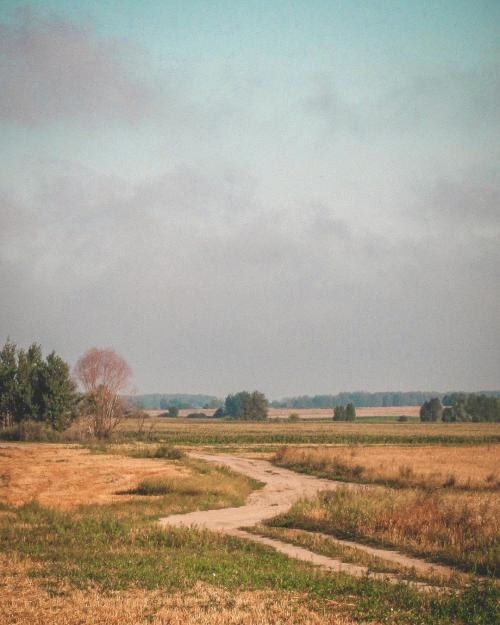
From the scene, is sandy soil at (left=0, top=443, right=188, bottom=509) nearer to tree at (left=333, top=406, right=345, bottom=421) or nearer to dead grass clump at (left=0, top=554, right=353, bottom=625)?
dead grass clump at (left=0, top=554, right=353, bottom=625)

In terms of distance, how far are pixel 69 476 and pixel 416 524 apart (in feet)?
78.4

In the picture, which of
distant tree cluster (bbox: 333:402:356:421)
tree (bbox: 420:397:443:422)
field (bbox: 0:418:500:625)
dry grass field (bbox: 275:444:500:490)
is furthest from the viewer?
distant tree cluster (bbox: 333:402:356:421)

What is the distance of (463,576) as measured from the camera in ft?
48.5

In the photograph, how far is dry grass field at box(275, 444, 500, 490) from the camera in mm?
37812

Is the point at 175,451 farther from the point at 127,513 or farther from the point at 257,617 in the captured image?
the point at 257,617

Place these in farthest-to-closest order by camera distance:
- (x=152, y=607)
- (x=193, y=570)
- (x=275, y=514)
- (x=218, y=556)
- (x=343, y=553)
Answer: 1. (x=275, y=514)
2. (x=343, y=553)
3. (x=218, y=556)
4. (x=193, y=570)
5. (x=152, y=607)

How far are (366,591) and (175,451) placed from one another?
139 ft

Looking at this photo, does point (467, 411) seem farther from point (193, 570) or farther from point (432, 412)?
point (193, 570)

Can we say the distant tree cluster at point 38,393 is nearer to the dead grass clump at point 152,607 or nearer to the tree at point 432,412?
the dead grass clump at point 152,607

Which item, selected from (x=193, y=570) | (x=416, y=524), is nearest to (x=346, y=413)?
A: (x=416, y=524)

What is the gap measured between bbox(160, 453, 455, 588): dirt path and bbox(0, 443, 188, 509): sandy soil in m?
5.83

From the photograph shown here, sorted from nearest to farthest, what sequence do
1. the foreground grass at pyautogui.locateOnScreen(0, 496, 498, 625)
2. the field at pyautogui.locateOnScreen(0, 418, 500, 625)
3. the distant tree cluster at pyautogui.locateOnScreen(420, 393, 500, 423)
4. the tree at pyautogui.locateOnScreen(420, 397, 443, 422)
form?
the field at pyautogui.locateOnScreen(0, 418, 500, 625) < the foreground grass at pyautogui.locateOnScreen(0, 496, 498, 625) < the distant tree cluster at pyautogui.locateOnScreen(420, 393, 500, 423) < the tree at pyautogui.locateOnScreen(420, 397, 443, 422)

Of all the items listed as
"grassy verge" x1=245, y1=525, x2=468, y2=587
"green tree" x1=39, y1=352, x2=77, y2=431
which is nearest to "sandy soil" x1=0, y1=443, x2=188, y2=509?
"grassy verge" x1=245, y1=525, x2=468, y2=587

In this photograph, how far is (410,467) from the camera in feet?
139
